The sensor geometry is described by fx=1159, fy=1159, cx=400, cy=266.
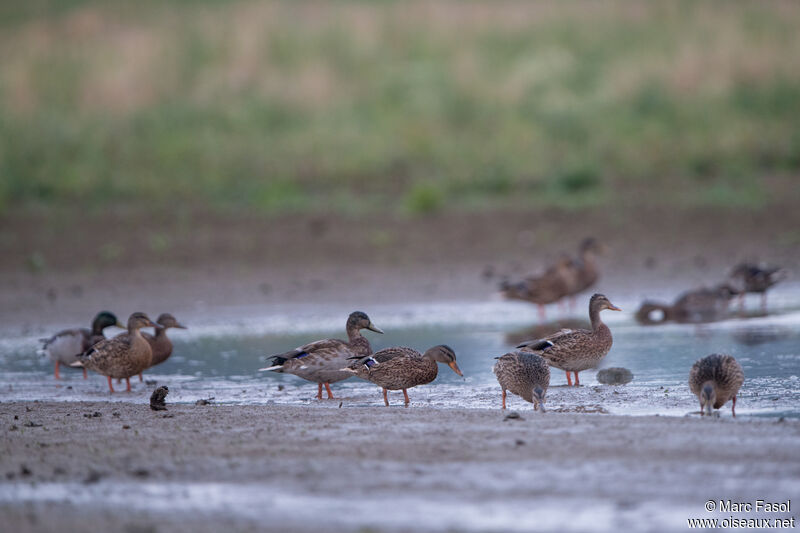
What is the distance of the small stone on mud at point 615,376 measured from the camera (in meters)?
9.70

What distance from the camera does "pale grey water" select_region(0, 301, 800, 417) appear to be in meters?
9.10

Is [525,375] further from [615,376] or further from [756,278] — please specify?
[756,278]

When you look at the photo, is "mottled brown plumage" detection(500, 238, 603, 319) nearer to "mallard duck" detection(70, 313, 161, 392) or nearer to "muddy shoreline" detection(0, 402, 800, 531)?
"mallard duck" detection(70, 313, 161, 392)

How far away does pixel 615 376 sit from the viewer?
9.77 meters

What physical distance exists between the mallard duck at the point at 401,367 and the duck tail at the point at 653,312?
4.66 meters

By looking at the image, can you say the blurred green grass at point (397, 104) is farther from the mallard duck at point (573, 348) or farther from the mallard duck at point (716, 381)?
the mallard duck at point (716, 381)

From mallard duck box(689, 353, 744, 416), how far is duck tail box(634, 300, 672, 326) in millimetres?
5025

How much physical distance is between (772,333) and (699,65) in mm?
13378

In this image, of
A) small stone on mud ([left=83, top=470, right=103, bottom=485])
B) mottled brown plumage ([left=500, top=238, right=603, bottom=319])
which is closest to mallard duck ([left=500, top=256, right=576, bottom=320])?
mottled brown plumage ([left=500, top=238, right=603, bottom=319])

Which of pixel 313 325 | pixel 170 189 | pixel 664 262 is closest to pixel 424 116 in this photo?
pixel 170 189

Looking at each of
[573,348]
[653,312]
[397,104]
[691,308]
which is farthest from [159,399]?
[397,104]

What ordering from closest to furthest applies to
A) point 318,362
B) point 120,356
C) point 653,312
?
point 318,362 < point 120,356 < point 653,312

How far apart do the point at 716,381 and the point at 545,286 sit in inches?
277

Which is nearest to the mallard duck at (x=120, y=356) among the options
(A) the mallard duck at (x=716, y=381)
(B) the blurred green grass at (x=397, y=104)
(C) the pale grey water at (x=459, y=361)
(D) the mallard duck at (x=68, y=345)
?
(C) the pale grey water at (x=459, y=361)
